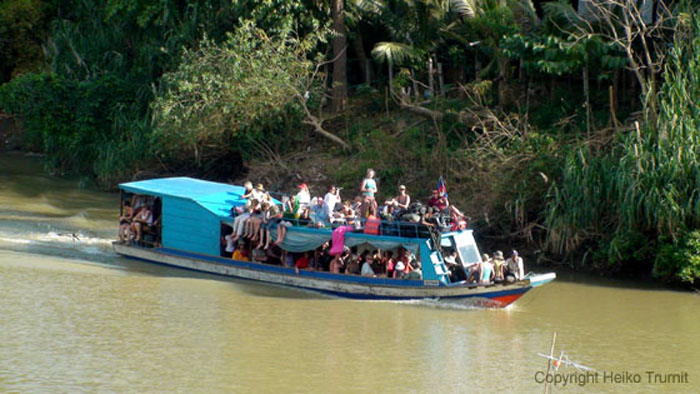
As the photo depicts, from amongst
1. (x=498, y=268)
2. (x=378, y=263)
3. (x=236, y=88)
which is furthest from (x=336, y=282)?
(x=236, y=88)

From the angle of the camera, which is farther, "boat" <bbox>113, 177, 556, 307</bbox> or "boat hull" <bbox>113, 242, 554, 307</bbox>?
"boat" <bbox>113, 177, 556, 307</bbox>

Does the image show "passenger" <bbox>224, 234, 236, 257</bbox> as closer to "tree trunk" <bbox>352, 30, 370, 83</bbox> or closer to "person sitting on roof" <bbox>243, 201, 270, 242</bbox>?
"person sitting on roof" <bbox>243, 201, 270, 242</bbox>

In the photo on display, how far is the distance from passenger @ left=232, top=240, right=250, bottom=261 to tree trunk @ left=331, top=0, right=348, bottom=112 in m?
12.7

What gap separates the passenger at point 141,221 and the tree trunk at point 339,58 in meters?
11.7

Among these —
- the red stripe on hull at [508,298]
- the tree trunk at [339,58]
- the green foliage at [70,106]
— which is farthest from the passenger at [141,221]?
the green foliage at [70,106]

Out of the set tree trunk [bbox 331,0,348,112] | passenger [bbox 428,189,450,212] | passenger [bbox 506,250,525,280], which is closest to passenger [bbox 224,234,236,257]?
passenger [bbox 428,189,450,212]

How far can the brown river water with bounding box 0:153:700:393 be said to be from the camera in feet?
48.4

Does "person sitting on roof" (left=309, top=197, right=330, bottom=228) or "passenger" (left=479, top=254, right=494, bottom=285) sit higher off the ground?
"person sitting on roof" (left=309, top=197, right=330, bottom=228)

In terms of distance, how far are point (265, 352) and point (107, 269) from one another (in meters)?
7.63

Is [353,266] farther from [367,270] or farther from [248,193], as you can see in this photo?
[248,193]

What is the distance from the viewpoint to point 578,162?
23359 mm

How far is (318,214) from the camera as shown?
2106 cm

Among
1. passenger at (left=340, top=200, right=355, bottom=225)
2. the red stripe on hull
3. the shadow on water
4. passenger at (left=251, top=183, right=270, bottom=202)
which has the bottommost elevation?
the red stripe on hull

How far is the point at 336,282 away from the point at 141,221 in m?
6.17
